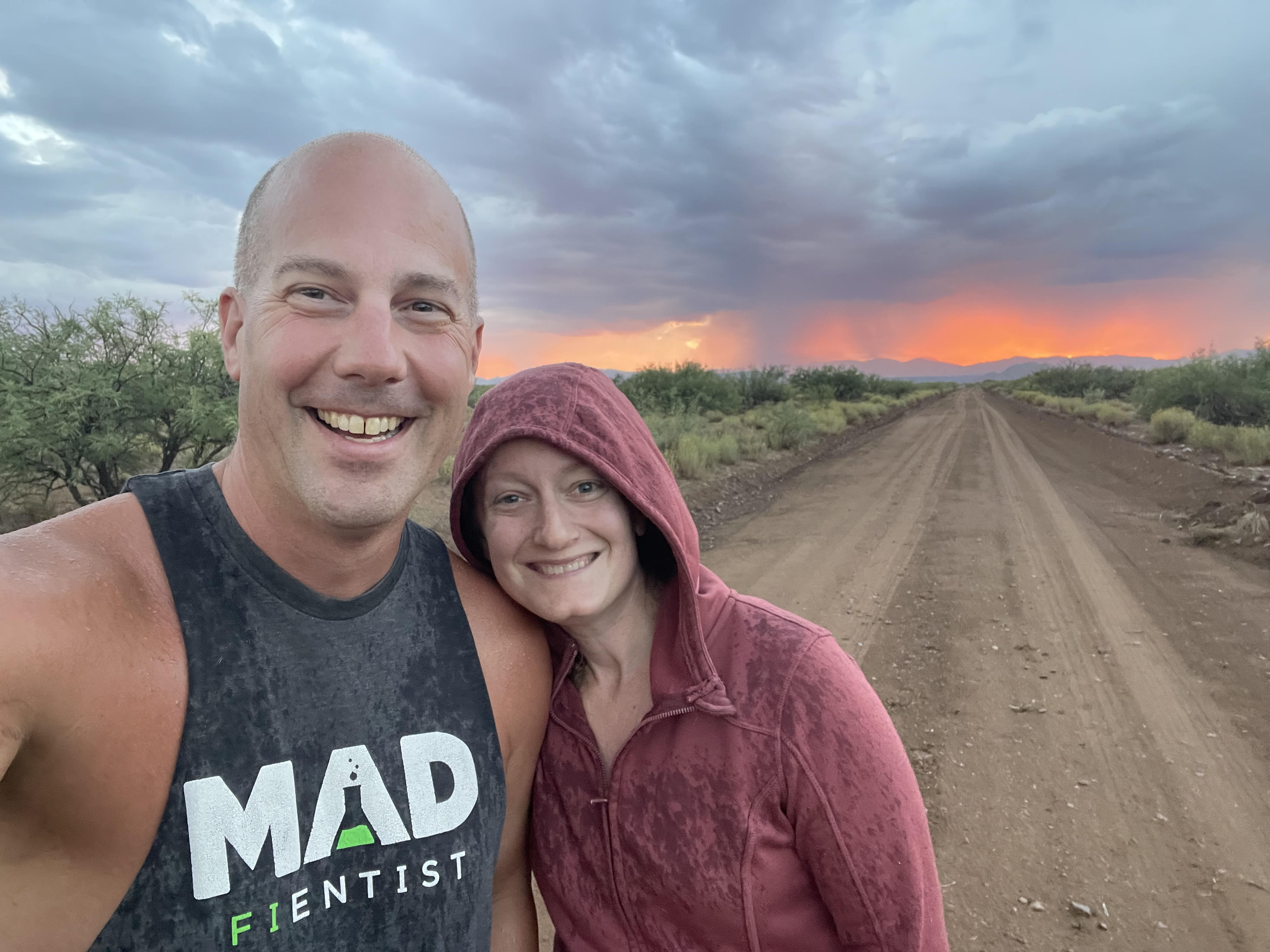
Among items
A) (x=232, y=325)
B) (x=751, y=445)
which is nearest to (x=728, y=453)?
(x=751, y=445)

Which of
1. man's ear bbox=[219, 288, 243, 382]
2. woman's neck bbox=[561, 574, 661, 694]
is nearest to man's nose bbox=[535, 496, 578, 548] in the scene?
woman's neck bbox=[561, 574, 661, 694]

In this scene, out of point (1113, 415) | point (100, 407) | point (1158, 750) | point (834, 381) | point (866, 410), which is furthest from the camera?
point (834, 381)

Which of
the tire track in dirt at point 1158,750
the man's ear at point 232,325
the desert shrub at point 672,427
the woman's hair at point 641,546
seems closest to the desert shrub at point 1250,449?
the tire track in dirt at point 1158,750

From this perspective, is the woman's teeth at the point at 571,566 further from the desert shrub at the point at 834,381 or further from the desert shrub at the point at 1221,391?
the desert shrub at the point at 834,381

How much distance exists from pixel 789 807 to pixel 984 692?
400cm

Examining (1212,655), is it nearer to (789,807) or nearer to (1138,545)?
(1138,545)

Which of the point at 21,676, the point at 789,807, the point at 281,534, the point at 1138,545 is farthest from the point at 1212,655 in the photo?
the point at 21,676

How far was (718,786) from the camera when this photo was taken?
1440mm

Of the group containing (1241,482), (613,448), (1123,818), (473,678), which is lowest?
(1123,818)

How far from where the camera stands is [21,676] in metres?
1.06

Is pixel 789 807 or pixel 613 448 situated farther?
pixel 613 448

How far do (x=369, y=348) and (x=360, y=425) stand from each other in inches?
6.0

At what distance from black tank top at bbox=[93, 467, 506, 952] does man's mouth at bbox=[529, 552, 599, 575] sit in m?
0.25

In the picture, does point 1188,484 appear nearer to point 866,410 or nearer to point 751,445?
point 751,445
